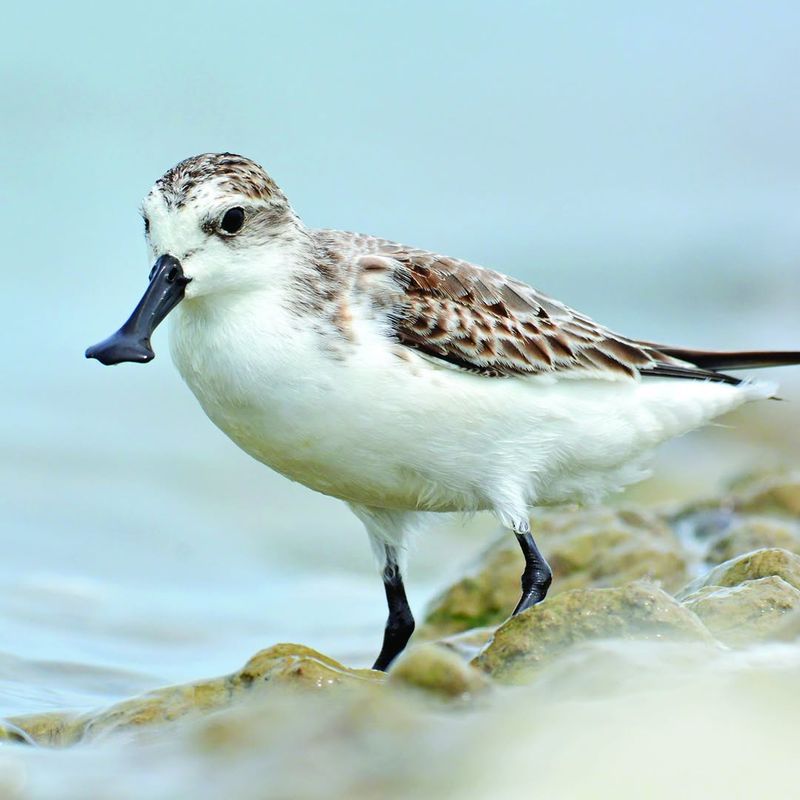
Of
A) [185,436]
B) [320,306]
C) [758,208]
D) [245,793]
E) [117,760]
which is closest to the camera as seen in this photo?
[245,793]

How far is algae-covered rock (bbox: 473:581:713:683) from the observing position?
17.3ft

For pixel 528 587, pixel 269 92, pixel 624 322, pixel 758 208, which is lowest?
pixel 528 587

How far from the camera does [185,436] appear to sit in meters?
14.2

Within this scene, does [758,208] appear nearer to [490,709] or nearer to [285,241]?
[285,241]

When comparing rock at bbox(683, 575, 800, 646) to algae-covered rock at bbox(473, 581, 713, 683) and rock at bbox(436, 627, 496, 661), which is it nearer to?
algae-covered rock at bbox(473, 581, 713, 683)

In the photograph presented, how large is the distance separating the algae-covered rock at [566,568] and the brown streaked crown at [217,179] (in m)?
3.21

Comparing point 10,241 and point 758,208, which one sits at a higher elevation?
point 758,208

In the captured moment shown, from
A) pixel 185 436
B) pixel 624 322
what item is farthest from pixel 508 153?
pixel 185 436

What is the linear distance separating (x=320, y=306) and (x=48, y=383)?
907 centimetres

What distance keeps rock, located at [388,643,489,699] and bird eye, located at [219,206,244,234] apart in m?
2.11

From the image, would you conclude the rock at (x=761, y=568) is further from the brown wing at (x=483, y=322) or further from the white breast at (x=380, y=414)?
the brown wing at (x=483, y=322)

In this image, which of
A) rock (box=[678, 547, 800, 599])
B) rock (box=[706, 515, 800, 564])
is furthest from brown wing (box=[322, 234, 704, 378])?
rock (box=[706, 515, 800, 564])

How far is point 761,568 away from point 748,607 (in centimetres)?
61

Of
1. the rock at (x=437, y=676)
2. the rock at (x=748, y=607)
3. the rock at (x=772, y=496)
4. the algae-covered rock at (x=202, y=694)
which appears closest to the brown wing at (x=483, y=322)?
the rock at (x=748, y=607)
